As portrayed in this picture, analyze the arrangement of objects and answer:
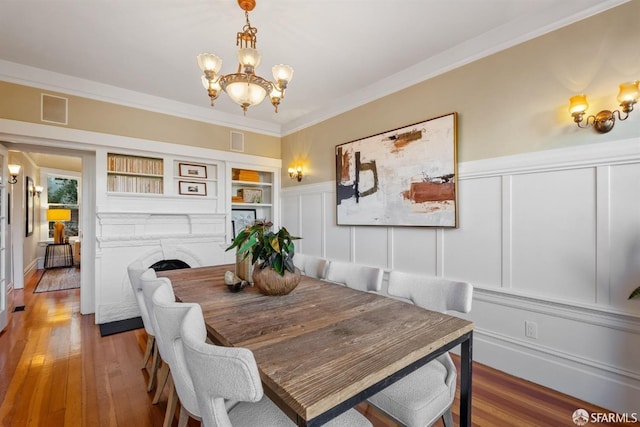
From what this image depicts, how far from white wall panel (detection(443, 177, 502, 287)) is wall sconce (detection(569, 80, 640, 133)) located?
0.64m

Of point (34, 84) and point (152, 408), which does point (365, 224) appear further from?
point (34, 84)

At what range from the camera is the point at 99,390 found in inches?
82.0

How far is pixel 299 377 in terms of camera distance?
0.86m

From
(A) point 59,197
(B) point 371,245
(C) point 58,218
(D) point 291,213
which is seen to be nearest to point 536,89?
(B) point 371,245

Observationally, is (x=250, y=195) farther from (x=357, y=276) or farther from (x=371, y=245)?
(x=357, y=276)

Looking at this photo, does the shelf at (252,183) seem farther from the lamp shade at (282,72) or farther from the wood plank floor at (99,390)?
the lamp shade at (282,72)

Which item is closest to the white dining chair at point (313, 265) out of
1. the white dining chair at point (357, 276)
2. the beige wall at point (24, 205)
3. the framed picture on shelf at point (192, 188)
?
the white dining chair at point (357, 276)

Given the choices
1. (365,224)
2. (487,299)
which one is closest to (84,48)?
(365,224)

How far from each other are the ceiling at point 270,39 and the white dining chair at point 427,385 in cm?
204

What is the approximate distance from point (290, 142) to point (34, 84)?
3.07m

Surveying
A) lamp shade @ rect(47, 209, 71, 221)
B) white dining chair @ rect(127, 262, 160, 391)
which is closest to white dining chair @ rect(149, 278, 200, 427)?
white dining chair @ rect(127, 262, 160, 391)

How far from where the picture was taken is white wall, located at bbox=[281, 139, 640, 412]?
1.84m

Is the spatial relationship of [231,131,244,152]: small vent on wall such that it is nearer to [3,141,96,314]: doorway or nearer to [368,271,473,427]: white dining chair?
[3,141,96,314]: doorway

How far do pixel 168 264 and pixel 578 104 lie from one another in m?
4.56
